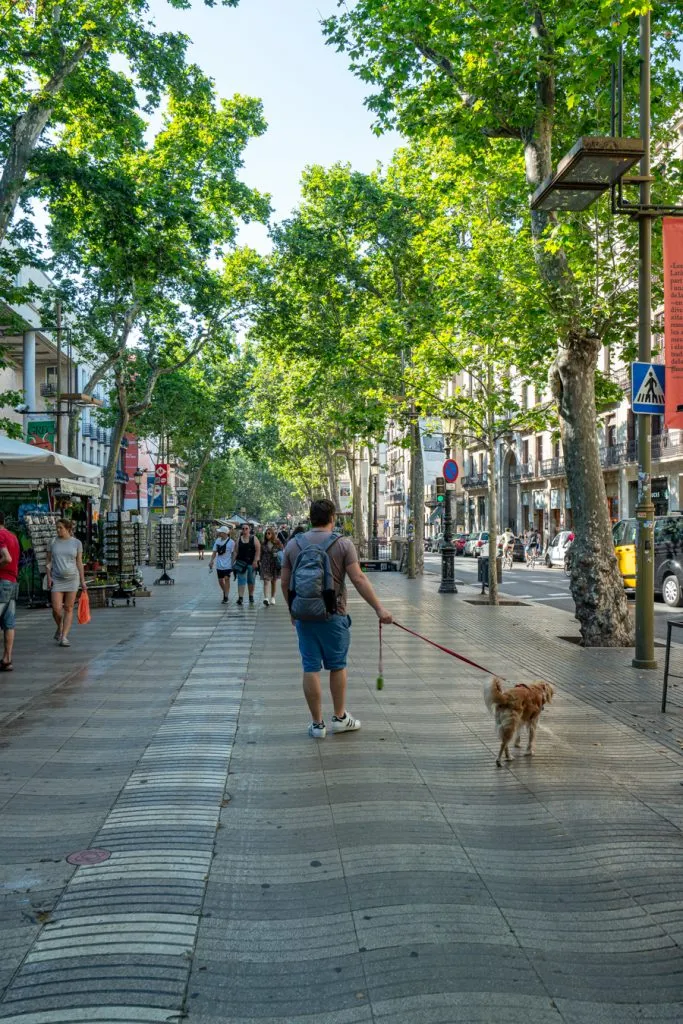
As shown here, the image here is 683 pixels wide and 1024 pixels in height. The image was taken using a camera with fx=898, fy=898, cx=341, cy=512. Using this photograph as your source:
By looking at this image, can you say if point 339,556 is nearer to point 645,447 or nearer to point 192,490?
point 645,447

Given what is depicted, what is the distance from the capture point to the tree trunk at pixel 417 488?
98.3ft

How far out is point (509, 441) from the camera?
6350 centimetres

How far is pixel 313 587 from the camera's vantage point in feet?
21.0

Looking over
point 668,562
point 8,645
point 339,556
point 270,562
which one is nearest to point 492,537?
point 668,562

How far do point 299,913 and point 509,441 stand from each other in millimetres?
61386

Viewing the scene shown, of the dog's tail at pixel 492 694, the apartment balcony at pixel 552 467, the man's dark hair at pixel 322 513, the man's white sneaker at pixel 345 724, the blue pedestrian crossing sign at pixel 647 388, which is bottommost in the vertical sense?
the man's white sneaker at pixel 345 724

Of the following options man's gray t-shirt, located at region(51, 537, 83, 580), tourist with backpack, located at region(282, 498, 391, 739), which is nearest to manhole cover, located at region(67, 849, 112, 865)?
tourist with backpack, located at region(282, 498, 391, 739)

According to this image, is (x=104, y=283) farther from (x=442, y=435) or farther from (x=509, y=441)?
(x=509, y=441)

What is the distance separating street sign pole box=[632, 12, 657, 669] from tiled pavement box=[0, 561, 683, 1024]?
1739mm

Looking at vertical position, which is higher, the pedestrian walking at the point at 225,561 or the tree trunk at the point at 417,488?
the tree trunk at the point at 417,488

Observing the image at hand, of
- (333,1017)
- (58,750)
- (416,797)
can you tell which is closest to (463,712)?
(416,797)

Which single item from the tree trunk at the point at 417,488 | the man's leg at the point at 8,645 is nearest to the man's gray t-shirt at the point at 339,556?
the man's leg at the point at 8,645

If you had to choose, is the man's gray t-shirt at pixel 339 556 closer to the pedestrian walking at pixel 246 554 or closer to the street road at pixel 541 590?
the street road at pixel 541 590

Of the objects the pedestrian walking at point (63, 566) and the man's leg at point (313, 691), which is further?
the pedestrian walking at point (63, 566)
